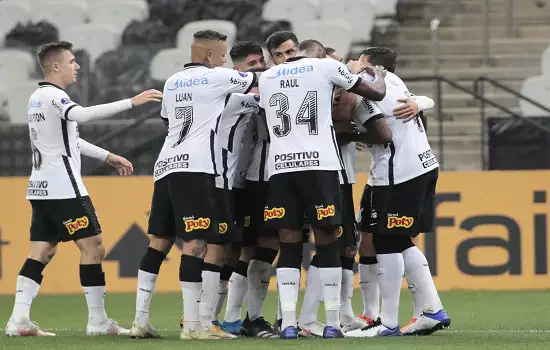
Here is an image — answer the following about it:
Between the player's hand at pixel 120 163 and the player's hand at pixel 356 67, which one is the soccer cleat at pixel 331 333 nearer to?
the player's hand at pixel 356 67

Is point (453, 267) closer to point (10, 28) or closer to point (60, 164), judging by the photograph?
point (60, 164)

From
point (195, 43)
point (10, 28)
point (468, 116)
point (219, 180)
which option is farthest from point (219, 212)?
point (10, 28)

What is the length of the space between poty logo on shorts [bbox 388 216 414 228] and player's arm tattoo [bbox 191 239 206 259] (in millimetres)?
1323

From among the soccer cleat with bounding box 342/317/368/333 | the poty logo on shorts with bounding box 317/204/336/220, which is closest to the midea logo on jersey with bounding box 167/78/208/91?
the poty logo on shorts with bounding box 317/204/336/220

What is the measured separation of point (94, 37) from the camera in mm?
16484

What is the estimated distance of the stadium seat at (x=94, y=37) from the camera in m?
16.4

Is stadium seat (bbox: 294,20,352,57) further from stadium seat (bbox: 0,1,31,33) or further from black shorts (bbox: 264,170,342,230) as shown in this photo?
black shorts (bbox: 264,170,342,230)

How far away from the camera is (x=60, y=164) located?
8.39 metres

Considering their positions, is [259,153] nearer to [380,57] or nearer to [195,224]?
[195,224]

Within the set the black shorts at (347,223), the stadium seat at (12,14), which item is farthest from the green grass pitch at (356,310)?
the stadium seat at (12,14)

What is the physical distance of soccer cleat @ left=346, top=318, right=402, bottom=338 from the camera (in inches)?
322

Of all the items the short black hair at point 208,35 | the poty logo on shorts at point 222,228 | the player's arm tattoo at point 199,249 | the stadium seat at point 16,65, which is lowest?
the player's arm tattoo at point 199,249

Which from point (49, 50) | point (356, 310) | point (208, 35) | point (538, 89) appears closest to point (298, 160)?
point (208, 35)

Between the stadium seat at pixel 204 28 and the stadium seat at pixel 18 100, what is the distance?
2.16m
